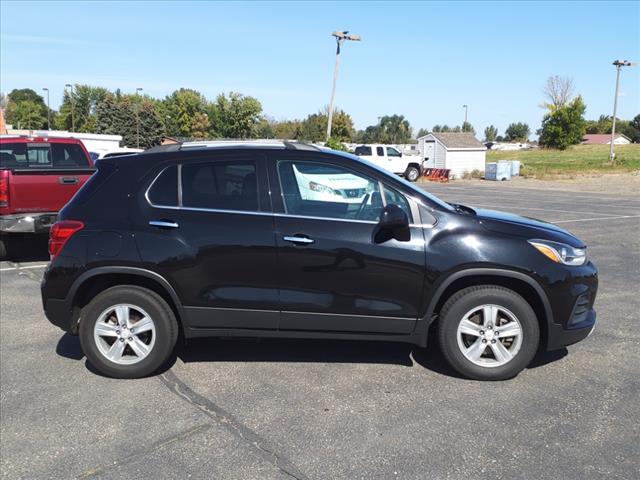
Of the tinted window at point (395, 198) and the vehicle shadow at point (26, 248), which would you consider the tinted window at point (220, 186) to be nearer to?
the tinted window at point (395, 198)

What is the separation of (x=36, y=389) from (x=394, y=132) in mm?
92632

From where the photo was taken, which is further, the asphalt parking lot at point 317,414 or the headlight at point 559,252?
the headlight at point 559,252

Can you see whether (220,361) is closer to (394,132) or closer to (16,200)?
(16,200)

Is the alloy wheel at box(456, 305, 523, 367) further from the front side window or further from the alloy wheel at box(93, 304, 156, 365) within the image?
the alloy wheel at box(93, 304, 156, 365)

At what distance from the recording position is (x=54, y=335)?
210 inches

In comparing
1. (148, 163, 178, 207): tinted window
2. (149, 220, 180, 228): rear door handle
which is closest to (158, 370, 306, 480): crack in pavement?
(149, 220, 180, 228): rear door handle

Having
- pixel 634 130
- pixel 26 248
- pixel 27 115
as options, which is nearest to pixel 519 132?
pixel 634 130

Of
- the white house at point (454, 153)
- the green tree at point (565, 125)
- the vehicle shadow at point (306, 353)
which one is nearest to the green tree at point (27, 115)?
the white house at point (454, 153)

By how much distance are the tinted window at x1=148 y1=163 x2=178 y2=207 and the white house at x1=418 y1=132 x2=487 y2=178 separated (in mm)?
34708

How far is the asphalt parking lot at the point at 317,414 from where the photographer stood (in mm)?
3094

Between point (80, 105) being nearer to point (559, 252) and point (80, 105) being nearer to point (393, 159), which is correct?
point (393, 159)

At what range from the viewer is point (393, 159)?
32.4m

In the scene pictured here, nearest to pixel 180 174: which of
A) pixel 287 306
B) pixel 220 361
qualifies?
pixel 287 306

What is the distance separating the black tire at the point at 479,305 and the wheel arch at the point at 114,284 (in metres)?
2.02
